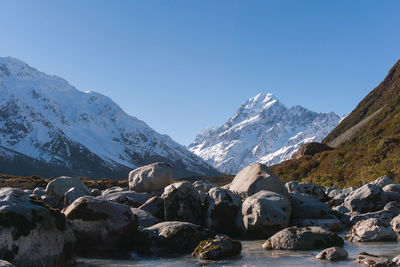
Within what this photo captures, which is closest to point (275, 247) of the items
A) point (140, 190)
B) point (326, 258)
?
point (326, 258)

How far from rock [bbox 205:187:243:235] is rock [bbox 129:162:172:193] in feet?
19.4

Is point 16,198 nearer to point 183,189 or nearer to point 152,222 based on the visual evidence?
point 152,222

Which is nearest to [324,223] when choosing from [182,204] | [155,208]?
[182,204]

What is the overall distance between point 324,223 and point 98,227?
8645 millimetres

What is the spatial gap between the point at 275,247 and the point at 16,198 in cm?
725

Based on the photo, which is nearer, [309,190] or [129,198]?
[129,198]

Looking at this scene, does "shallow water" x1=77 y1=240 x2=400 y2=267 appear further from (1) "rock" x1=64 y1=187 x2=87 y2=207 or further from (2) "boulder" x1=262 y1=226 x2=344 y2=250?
(1) "rock" x1=64 y1=187 x2=87 y2=207

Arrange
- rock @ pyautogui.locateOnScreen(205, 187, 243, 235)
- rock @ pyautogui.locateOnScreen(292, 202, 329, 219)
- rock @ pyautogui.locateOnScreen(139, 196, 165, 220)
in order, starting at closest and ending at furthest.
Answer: rock @ pyautogui.locateOnScreen(205, 187, 243, 235) → rock @ pyautogui.locateOnScreen(139, 196, 165, 220) → rock @ pyautogui.locateOnScreen(292, 202, 329, 219)

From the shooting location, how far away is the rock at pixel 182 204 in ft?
49.8

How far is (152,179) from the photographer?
20578mm

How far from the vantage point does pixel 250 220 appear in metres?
14.2

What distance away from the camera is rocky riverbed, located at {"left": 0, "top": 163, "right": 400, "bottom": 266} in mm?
9234

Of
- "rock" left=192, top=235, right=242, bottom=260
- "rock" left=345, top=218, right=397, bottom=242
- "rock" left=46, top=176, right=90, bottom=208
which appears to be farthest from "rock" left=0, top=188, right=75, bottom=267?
"rock" left=46, top=176, right=90, bottom=208

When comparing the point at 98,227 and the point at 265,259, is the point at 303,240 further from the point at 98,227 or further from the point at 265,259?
the point at 98,227
